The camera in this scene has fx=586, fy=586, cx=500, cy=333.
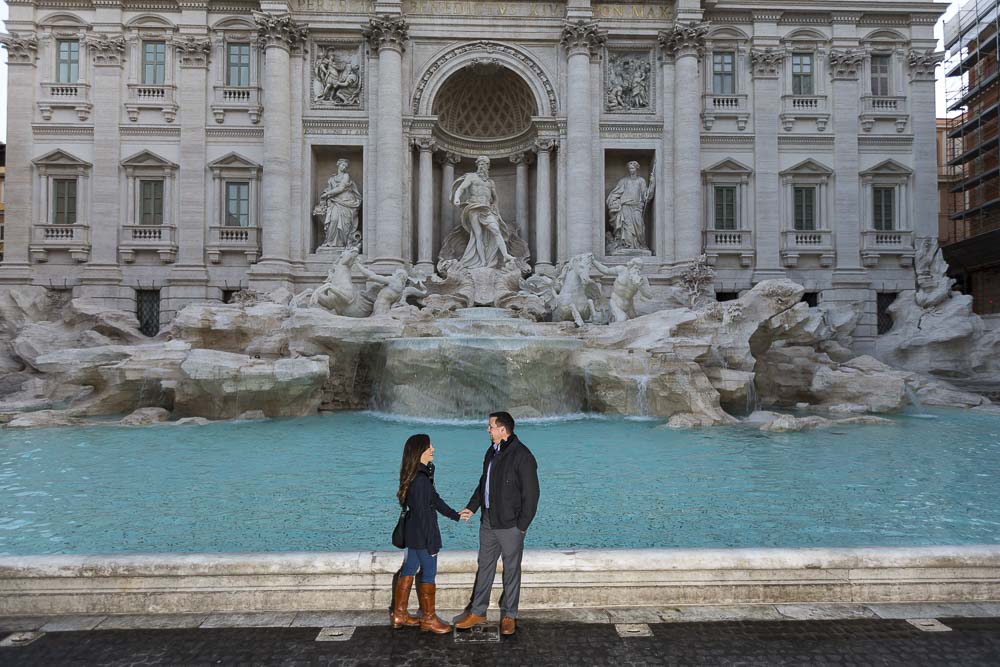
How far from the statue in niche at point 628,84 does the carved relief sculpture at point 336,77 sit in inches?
330

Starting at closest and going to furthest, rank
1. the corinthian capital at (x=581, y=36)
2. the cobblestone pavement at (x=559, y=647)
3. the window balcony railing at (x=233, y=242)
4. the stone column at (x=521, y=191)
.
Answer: the cobblestone pavement at (x=559, y=647) → the corinthian capital at (x=581, y=36) → the window balcony railing at (x=233, y=242) → the stone column at (x=521, y=191)

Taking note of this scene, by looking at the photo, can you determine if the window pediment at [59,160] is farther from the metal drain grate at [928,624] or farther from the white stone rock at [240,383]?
the metal drain grate at [928,624]

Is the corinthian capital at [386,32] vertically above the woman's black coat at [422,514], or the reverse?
the corinthian capital at [386,32]

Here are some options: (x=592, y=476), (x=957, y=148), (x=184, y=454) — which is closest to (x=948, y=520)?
(x=592, y=476)

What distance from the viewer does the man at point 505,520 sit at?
3.04m

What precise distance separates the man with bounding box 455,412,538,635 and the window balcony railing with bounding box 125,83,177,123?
2080 cm

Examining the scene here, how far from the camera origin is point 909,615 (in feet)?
10.6

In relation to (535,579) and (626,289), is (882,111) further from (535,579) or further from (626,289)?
(535,579)

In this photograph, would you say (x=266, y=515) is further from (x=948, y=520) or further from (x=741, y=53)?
(x=741, y=53)

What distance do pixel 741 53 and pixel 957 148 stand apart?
13.8 meters

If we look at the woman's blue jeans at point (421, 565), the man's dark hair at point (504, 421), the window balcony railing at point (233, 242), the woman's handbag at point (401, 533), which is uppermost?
the window balcony railing at point (233, 242)

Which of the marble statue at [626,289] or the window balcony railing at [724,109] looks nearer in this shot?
the marble statue at [626,289]

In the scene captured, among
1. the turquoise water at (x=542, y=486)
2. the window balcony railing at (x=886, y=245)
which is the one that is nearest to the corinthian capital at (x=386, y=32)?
the turquoise water at (x=542, y=486)

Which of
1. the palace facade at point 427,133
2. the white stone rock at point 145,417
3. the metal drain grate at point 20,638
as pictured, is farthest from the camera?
the palace facade at point 427,133
